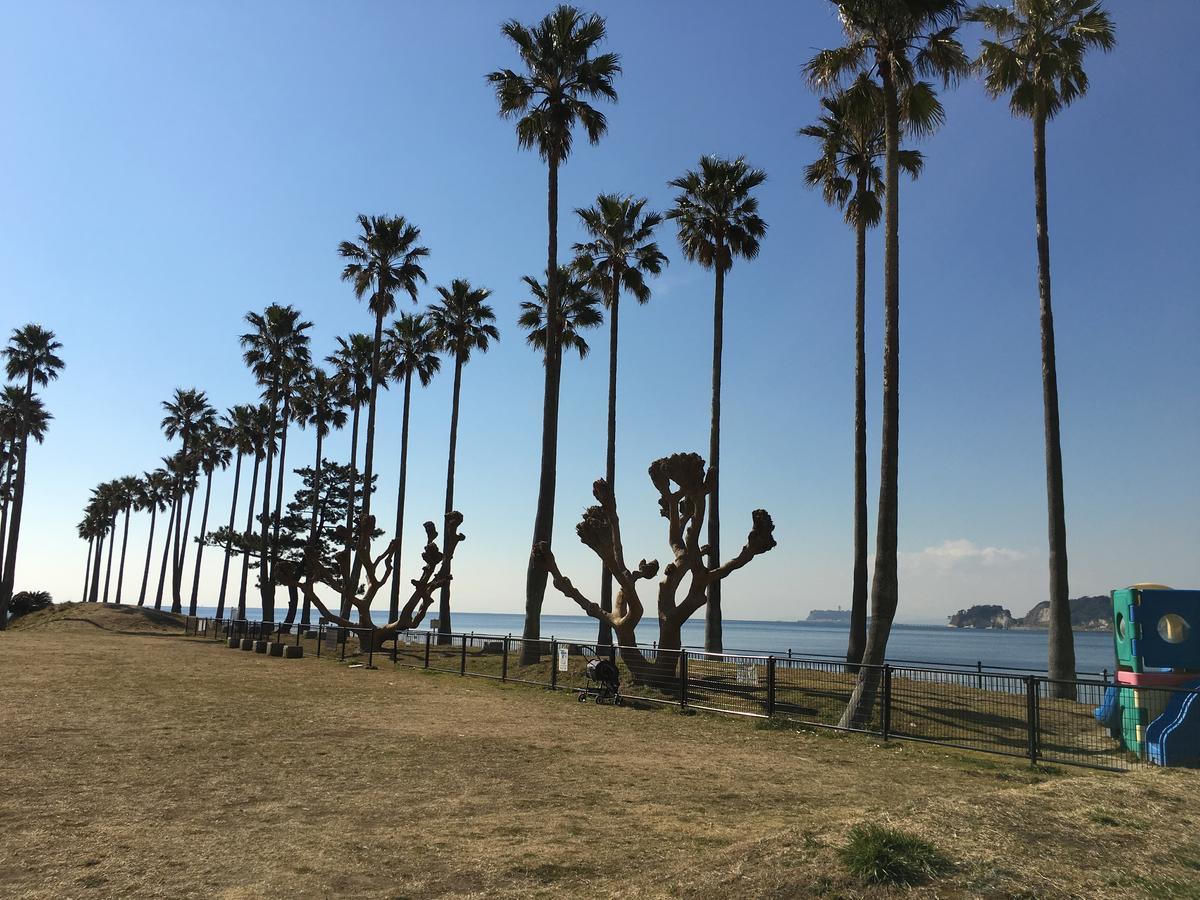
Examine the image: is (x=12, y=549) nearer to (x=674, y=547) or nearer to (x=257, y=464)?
(x=257, y=464)

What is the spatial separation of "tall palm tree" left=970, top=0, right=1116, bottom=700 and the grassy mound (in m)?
48.6

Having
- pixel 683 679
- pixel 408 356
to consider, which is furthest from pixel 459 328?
pixel 683 679

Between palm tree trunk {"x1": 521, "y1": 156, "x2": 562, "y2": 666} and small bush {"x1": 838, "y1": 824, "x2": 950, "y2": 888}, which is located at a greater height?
palm tree trunk {"x1": 521, "y1": 156, "x2": 562, "y2": 666}

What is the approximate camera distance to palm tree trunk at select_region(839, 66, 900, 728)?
13797mm

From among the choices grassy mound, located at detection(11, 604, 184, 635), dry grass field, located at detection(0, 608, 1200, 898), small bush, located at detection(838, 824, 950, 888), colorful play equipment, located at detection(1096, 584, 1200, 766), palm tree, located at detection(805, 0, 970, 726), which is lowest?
grassy mound, located at detection(11, 604, 184, 635)

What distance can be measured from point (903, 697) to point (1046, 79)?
1735 cm

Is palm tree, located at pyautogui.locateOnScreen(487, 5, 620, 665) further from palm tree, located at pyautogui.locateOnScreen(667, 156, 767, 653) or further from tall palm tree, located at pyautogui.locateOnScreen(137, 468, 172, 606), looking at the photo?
tall palm tree, located at pyautogui.locateOnScreen(137, 468, 172, 606)

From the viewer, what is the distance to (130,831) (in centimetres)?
679

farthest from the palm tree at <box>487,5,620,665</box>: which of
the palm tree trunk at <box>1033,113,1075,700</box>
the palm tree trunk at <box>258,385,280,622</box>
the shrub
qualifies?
the shrub

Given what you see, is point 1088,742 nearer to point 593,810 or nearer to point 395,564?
point 593,810

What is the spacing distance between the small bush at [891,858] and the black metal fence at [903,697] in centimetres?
606

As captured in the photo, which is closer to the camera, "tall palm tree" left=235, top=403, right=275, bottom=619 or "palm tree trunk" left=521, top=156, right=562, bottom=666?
"palm tree trunk" left=521, top=156, right=562, bottom=666

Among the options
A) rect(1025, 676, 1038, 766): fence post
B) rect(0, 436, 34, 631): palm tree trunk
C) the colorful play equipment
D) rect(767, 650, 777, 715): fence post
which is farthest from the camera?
rect(0, 436, 34, 631): palm tree trunk

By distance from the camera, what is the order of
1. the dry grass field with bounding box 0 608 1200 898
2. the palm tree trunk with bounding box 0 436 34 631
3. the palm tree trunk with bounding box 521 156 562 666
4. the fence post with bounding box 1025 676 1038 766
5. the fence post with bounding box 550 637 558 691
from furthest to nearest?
the palm tree trunk with bounding box 0 436 34 631 → the palm tree trunk with bounding box 521 156 562 666 → the fence post with bounding box 550 637 558 691 → the fence post with bounding box 1025 676 1038 766 → the dry grass field with bounding box 0 608 1200 898
